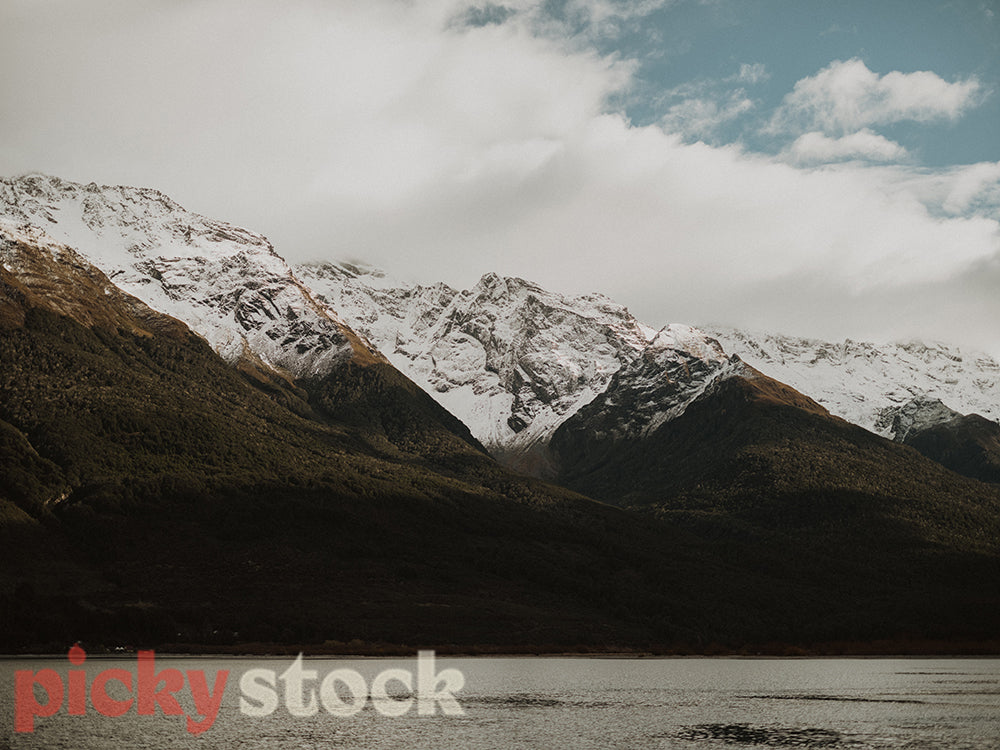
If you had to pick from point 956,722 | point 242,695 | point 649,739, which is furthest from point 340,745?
point 956,722

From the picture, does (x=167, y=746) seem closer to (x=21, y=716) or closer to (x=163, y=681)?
(x=21, y=716)

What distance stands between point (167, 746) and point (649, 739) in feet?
165

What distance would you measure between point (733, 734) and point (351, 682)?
8901 centimetres

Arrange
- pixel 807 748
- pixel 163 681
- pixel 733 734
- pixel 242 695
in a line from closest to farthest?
pixel 807 748, pixel 733 734, pixel 242 695, pixel 163 681

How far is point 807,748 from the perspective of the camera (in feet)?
360

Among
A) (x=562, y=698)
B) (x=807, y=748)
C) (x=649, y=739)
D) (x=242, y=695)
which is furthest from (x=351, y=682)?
(x=807, y=748)

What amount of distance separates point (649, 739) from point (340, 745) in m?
32.9

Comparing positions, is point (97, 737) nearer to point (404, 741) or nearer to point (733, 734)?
point (404, 741)

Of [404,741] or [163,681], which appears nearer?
[404,741]

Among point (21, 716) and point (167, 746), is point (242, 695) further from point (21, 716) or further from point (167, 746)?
point (167, 746)

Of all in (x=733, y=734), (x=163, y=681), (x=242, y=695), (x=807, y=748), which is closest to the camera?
(x=807, y=748)

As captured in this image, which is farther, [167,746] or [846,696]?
[846,696]

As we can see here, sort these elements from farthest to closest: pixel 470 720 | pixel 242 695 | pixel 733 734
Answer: pixel 242 695
pixel 470 720
pixel 733 734

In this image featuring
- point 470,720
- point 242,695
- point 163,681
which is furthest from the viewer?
point 163,681
